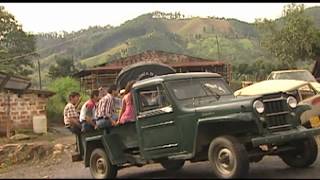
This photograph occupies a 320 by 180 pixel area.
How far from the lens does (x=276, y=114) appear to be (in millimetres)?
8930

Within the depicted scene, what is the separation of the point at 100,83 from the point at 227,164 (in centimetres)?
3227

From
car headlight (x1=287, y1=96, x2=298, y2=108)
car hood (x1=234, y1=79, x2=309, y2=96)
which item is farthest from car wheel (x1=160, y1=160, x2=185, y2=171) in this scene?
car hood (x1=234, y1=79, x2=309, y2=96)

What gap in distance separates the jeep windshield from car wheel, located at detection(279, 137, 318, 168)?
1.42 metres

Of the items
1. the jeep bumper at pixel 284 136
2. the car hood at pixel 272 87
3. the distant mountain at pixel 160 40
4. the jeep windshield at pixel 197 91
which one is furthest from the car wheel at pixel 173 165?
the distant mountain at pixel 160 40

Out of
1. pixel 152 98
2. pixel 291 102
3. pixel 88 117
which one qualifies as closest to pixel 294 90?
pixel 291 102

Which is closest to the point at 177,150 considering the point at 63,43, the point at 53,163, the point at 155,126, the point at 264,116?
the point at 155,126

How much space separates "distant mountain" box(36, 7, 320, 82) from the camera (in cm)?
9000

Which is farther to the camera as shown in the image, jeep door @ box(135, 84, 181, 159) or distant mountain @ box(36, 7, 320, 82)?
distant mountain @ box(36, 7, 320, 82)

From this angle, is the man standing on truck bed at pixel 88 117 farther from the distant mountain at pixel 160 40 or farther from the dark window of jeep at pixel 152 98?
the distant mountain at pixel 160 40

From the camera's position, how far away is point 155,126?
31.3ft

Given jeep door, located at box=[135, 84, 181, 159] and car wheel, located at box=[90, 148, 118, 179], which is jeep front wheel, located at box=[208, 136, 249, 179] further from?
car wheel, located at box=[90, 148, 118, 179]

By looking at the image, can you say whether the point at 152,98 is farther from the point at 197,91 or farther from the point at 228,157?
the point at 228,157

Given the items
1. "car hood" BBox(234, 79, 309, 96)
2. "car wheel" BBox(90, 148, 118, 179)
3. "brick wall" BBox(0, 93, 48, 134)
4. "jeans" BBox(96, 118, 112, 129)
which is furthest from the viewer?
"brick wall" BBox(0, 93, 48, 134)

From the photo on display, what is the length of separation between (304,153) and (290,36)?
32160 millimetres
